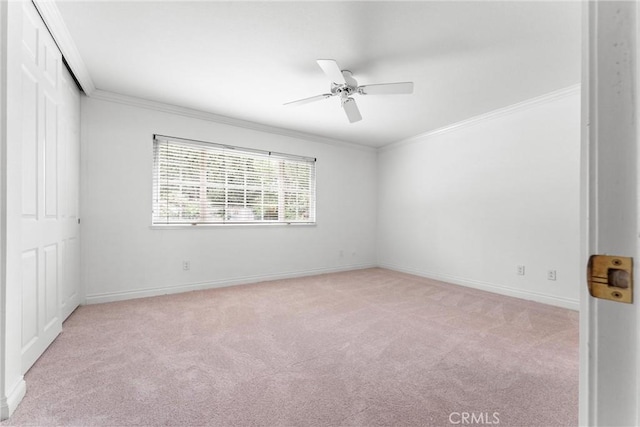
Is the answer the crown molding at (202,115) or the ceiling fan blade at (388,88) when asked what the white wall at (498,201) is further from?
the ceiling fan blade at (388,88)

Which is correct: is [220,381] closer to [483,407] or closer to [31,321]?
[31,321]

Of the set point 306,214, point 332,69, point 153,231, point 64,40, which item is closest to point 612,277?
point 332,69

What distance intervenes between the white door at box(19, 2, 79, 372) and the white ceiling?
14.0 inches

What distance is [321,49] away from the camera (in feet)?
7.97

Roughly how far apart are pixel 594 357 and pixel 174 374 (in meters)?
2.12

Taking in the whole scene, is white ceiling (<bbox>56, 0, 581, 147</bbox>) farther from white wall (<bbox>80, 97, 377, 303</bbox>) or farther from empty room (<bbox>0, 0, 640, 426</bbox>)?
white wall (<bbox>80, 97, 377, 303</bbox>)

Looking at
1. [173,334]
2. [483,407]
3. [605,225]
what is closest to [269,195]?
[173,334]

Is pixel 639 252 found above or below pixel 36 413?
above

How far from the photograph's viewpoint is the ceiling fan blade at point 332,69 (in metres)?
2.26

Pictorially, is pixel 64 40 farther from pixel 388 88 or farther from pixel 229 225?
pixel 388 88

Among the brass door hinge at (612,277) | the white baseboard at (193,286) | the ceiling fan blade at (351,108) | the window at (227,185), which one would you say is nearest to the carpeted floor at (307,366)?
the white baseboard at (193,286)

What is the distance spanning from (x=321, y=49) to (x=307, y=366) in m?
2.45

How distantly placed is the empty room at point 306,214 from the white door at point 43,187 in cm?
2

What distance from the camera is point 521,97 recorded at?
333 centimetres
